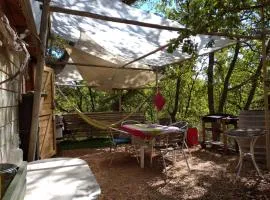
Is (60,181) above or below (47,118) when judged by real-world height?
below

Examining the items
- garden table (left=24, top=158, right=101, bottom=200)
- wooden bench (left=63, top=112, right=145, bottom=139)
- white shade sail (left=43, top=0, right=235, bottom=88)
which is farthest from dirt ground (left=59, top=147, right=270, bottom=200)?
wooden bench (left=63, top=112, right=145, bottom=139)

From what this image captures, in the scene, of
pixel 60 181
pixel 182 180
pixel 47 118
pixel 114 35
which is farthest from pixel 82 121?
pixel 60 181

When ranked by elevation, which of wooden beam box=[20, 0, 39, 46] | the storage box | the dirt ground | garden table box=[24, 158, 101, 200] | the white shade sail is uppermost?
the white shade sail

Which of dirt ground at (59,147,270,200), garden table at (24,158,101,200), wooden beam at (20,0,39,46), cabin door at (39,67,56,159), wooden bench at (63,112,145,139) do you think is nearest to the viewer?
garden table at (24,158,101,200)

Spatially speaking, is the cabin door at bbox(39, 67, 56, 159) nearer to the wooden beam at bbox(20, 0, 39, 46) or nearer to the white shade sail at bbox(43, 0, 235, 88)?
the white shade sail at bbox(43, 0, 235, 88)

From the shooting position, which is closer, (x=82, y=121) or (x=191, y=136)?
(x=191, y=136)

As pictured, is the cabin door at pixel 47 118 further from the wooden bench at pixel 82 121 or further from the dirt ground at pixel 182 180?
the wooden bench at pixel 82 121

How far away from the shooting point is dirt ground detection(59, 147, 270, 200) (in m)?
3.77

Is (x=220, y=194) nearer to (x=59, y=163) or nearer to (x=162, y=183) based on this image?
(x=162, y=183)

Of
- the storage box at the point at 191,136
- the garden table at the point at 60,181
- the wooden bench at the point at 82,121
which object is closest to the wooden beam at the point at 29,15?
the garden table at the point at 60,181

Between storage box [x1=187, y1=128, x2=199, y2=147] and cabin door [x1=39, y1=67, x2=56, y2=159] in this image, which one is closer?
cabin door [x1=39, y1=67, x2=56, y2=159]

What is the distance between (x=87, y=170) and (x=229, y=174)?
9.51 ft

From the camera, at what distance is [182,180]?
Result: 4.40 metres

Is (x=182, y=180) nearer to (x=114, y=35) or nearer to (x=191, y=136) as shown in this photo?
(x=114, y=35)
